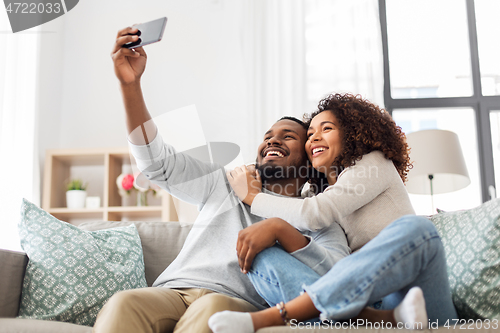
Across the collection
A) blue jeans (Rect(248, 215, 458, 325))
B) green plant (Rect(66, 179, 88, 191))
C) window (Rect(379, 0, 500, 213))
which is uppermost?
window (Rect(379, 0, 500, 213))

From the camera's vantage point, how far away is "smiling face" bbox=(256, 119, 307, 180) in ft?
5.14

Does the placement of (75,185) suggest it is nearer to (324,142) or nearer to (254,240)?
(324,142)

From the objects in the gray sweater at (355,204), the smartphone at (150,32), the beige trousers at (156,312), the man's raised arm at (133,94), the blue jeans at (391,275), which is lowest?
the beige trousers at (156,312)

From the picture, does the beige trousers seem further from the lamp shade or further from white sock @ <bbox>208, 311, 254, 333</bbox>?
the lamp shade

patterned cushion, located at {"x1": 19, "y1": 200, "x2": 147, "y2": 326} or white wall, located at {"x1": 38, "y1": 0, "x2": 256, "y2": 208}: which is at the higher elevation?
white wall, located at {"x1": 38, "y1": 0, "x2": 256, "y2": 208}

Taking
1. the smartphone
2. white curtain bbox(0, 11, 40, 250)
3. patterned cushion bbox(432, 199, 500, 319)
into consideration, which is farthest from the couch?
white curtain bbox(0, 11, 40, 250)

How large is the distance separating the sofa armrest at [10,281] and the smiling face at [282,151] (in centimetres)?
84

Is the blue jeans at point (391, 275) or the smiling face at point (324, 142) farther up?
the smiling face at point (324, 142)

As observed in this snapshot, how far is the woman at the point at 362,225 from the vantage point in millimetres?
941

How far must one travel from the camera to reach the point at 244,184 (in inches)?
55.6

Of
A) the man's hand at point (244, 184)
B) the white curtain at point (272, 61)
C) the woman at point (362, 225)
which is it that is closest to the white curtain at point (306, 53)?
the white curtain at point (272, 61)

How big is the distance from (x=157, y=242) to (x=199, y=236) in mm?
376

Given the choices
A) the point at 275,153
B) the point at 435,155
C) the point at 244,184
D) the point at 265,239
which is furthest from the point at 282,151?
the point at 435,155

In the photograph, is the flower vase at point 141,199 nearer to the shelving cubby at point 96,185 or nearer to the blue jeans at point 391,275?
the shelving cubby at point 96,185
